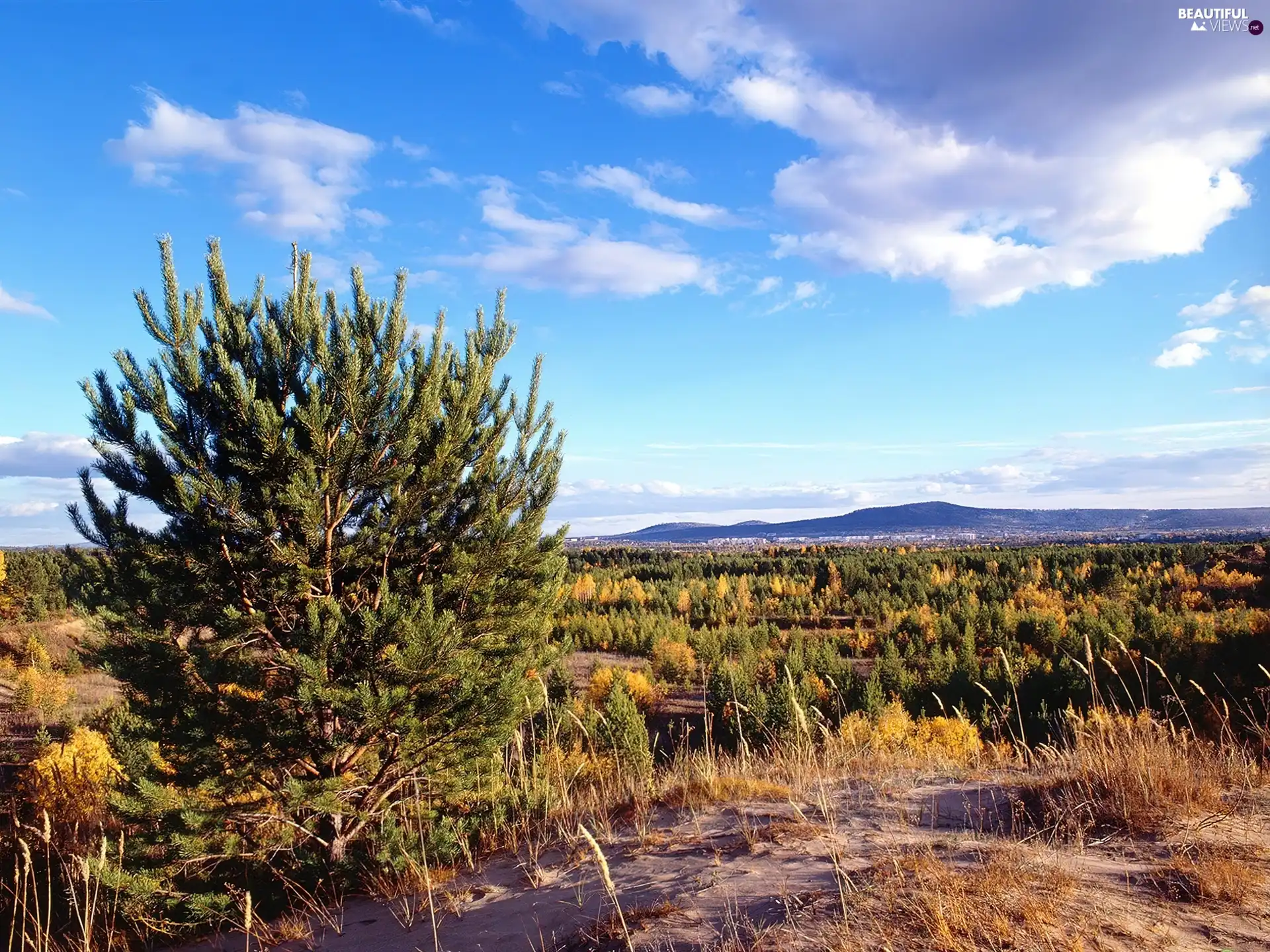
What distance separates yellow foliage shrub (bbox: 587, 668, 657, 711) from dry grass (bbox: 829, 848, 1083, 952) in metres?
19.5

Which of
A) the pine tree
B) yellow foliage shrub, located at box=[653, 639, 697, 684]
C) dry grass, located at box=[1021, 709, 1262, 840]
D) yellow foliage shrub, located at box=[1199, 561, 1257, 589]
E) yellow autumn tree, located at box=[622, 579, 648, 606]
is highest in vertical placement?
the pine tree

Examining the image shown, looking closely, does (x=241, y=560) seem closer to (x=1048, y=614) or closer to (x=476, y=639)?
(x=476, y=639)

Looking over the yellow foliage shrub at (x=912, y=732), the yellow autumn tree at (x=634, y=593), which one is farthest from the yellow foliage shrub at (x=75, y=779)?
the yellow autumn tree at (x=634, y=593)

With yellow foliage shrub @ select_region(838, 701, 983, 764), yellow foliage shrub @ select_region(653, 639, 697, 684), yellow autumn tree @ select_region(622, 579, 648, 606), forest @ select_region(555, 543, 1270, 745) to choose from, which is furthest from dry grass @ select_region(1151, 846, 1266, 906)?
yellow autumn tree @ select_region(622, 579, 648, 606)

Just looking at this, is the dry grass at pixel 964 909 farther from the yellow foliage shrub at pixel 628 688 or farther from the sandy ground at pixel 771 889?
the yellow foliage shrub at pixel 628 688

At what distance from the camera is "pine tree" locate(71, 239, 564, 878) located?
4973 mm

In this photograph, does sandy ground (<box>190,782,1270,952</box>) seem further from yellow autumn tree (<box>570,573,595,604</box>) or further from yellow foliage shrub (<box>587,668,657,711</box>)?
yellow autumn tree (<box>570,573,595,604</box>)

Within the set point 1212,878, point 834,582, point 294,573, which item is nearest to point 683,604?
point 834,582

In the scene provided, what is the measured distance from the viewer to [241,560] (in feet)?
17.0

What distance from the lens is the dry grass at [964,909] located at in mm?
2672

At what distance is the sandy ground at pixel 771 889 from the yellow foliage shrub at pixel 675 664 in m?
24.3

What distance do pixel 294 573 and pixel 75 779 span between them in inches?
319

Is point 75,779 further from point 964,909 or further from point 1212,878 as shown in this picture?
point 1212,878

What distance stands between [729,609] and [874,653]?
44.3 feet
